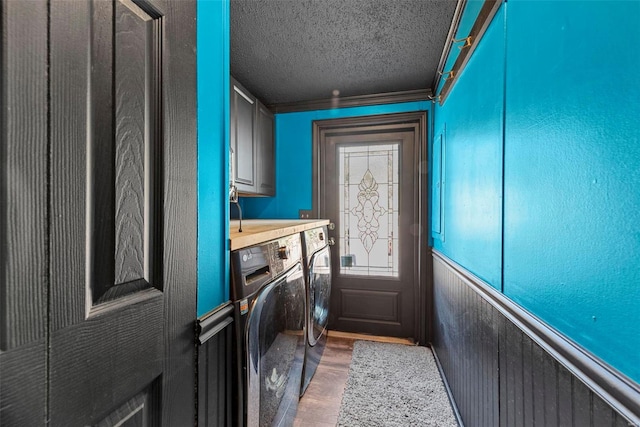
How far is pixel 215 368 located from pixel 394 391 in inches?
57.7

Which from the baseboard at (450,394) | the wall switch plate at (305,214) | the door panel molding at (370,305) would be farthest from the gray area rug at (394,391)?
the wall switch plate at (305,214)

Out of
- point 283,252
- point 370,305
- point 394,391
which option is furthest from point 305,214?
point 394,391

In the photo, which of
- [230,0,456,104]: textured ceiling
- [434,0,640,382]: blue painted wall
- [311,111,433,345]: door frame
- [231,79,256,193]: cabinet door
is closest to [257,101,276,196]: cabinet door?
[231,79,256,193]: cabinet door

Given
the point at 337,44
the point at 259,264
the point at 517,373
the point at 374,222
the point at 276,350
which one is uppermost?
the point at 337,44

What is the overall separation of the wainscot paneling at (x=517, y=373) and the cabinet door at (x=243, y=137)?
5.49 ft

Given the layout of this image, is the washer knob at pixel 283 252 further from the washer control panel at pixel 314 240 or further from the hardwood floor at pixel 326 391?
the hardwood floor at pixel 326 391

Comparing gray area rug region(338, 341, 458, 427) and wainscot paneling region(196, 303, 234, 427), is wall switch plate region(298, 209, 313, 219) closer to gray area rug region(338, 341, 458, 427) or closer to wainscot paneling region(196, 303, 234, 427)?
gray area rug region(338, 341, 458, 427)

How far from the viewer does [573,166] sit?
2.11ft

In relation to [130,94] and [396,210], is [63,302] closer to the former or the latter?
[130,94]

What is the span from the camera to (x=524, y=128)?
86cm

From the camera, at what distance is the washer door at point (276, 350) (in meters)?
1.04

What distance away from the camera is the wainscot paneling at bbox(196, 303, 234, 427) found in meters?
0.82

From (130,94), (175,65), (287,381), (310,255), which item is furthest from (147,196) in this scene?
(310,255)

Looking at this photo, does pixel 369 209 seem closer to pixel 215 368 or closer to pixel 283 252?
pixel 283 252
